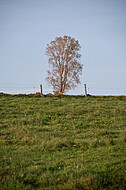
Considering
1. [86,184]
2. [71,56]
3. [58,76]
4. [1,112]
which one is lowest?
[86,184]

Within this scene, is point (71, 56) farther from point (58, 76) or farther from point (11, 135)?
point (11, 135)

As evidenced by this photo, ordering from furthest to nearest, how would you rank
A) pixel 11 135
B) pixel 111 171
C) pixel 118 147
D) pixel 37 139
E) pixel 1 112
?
pixel 1 112 → pixel 11 135 → pixel 37 139 → pixel 118 147 → pixel 111 171

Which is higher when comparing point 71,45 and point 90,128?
point 71,45

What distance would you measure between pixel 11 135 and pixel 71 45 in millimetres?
34914

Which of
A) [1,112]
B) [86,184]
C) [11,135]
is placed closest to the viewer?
[86,184]

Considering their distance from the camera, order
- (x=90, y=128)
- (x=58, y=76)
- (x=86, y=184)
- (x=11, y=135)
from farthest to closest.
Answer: (x=58, y=76) < (x=90, y=128) < (x=11, y=135) < (x=86, y=184)

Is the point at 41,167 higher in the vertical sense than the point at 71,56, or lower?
lower

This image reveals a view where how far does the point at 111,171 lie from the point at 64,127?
24.7ft

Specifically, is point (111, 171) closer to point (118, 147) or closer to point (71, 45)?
point (118, 147)

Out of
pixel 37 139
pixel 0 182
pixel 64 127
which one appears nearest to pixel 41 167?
pixel 0 182

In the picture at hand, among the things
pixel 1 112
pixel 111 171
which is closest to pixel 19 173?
pixel 111 171

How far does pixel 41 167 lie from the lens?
6.90 m

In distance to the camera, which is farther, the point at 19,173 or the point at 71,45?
the point at 71,45

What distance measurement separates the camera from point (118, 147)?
9172 mm
